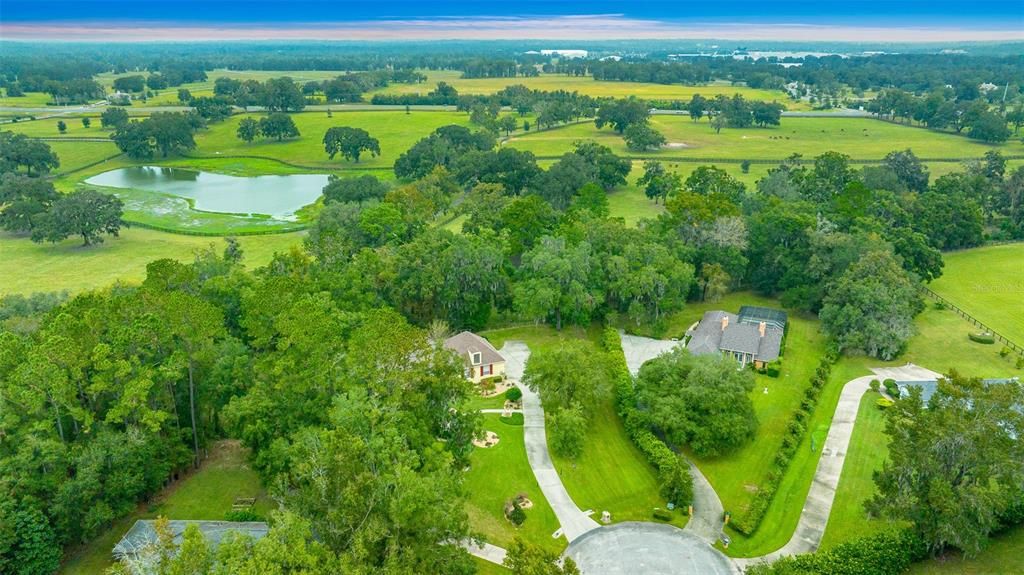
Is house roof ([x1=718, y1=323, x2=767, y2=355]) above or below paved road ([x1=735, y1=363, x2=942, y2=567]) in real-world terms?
above

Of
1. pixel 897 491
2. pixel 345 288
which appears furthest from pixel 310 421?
pixel 897 491

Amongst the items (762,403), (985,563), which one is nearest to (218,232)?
(762,403)

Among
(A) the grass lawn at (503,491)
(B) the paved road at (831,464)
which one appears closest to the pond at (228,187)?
(A) the grass lawn at (503,491)

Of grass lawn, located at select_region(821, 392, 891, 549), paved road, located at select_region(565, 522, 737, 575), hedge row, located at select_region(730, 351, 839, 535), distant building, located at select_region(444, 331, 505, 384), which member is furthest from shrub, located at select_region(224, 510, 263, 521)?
grass lawn, located at select_region(821, 392, 891, 549)

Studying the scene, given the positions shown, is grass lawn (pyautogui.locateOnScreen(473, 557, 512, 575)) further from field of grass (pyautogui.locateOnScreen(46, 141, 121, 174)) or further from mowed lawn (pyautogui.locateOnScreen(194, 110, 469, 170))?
field of grass (pyautogui.locateOnScreen(46, 141, 121, 174))

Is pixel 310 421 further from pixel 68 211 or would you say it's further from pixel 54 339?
pixel 68 211

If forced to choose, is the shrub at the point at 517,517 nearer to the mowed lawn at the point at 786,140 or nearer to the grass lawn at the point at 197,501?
the grass lawn at the point at 197,501
